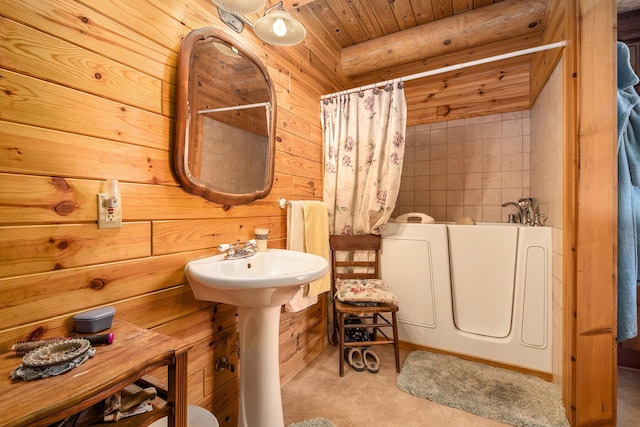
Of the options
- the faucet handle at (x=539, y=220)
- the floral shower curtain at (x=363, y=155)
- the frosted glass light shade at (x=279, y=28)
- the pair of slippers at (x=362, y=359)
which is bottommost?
the pair of slippers at (x=362, y=359)

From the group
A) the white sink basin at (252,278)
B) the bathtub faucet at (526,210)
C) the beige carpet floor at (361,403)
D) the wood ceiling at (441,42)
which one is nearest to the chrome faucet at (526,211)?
the bathtub faucet at (526,210)

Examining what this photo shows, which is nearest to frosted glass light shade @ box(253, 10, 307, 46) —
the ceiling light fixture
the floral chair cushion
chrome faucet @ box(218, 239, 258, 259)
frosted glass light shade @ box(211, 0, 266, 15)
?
the ceiling light fixture

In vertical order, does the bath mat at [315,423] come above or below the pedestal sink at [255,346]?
below

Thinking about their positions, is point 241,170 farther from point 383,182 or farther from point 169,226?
point 383,182

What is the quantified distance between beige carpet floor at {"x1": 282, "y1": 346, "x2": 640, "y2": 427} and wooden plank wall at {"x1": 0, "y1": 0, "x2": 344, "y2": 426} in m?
0.41

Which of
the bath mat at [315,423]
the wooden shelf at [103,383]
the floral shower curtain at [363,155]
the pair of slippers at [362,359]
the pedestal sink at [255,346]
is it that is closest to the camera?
the wooden shelf at [103,383]

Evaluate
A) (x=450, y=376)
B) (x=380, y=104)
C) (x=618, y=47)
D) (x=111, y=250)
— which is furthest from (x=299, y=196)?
(x=618, y=47)

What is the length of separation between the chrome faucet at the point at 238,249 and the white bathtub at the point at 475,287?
1163 millimetres

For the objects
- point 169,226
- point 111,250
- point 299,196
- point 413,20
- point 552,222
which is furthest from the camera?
point 413,20

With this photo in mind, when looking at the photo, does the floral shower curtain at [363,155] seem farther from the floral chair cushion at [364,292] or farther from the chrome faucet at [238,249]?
the chrome faucet at [238,249]

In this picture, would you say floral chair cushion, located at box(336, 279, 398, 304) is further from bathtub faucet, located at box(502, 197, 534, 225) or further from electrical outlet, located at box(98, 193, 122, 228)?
electrical outlet, located at box(98, 193, 122, 228)

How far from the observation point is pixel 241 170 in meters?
1.43

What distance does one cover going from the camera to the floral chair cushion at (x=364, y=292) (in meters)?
1.81

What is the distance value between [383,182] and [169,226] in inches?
56.2
